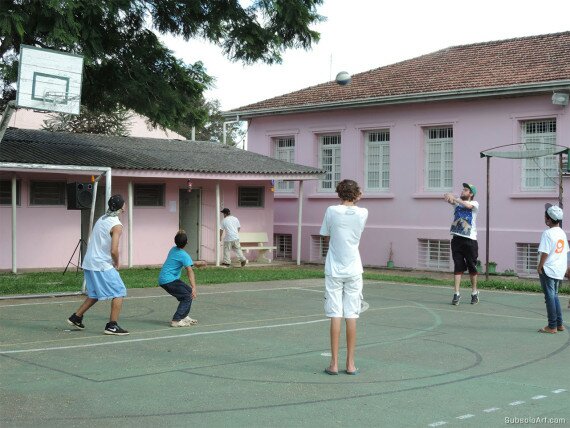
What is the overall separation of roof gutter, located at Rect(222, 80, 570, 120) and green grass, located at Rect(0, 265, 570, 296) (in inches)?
189

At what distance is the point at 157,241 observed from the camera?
26656 millimetres

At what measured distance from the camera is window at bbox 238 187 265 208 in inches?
1142

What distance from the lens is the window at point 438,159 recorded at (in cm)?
2592

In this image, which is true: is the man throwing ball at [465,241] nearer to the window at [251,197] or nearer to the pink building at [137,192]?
the pink building at [137,192]

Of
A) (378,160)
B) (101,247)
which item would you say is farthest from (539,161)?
(101,247)

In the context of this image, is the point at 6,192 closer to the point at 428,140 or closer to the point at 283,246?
the point at 283,246

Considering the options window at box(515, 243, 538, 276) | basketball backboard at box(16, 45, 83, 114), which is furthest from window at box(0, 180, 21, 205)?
window at box(515, 243, 538, 276)

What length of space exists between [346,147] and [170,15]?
8.59 meters

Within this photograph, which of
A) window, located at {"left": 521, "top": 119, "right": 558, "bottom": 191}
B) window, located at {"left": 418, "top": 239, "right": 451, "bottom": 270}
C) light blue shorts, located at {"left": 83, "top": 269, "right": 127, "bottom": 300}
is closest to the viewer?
light blue shorts, located at {"left": 83, "top": 269, "right": 127, "bottom": 300}

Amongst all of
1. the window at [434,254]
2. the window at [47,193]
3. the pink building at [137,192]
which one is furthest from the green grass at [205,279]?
the window at [47,193]

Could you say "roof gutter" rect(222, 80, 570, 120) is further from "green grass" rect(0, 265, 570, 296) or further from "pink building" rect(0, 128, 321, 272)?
"green grass" rect(0, 265, 570, 296)

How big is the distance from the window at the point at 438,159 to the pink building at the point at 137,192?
351 cm

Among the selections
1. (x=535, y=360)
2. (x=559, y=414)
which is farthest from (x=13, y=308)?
(x=559, y=414)

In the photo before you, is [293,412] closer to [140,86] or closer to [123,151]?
[140,86]
